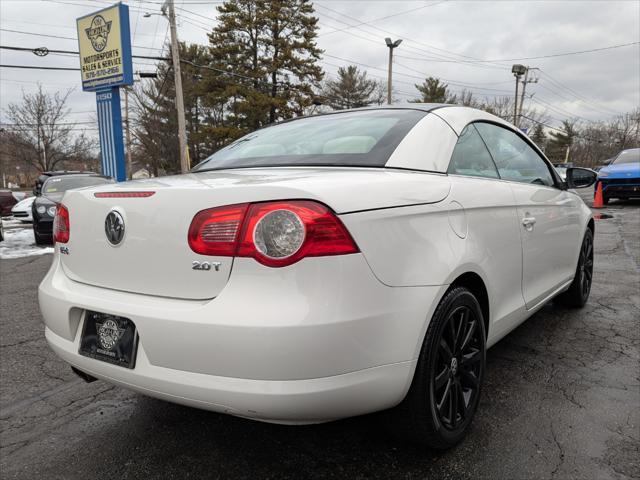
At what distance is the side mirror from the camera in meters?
4.04

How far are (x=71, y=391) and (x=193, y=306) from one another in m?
1.66

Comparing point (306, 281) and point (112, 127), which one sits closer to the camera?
point (306, 281)

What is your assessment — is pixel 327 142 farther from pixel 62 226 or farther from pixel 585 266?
pixel 585 266

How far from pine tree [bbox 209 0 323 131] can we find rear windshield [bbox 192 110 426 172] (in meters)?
31.1

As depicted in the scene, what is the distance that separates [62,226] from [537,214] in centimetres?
259

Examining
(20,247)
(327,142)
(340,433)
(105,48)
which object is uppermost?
(105,48)

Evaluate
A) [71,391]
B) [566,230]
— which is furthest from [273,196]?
[566,230]

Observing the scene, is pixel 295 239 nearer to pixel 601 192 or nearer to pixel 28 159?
pixel 601 192

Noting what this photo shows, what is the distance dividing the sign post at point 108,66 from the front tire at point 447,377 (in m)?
13.4

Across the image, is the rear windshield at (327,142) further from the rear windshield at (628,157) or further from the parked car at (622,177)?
the rear windshield at (628,157)

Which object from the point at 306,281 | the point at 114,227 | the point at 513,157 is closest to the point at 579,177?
the point at 513,157

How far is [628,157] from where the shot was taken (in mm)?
13305

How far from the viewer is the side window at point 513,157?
2816mm

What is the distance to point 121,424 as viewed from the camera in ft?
7.91
